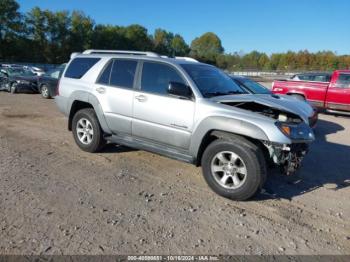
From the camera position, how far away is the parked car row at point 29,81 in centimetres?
1523

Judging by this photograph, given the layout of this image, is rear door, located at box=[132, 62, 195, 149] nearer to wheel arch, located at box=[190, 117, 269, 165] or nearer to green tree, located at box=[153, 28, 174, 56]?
wheel arch, located at box=[190, 117, 269, 165]

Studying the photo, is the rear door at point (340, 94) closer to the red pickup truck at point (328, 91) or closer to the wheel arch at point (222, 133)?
the red pickup truck at point (328, 91)

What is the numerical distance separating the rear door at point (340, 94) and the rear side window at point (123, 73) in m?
9.28

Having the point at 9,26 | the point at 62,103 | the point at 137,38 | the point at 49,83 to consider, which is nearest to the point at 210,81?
the point at 62,103

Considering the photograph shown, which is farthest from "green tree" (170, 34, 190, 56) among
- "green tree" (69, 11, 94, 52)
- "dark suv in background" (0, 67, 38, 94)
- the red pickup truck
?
the red pickup truck

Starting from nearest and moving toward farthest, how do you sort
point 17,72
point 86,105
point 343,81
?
1. point 86,105
2. point 343,81
3. point 17,72

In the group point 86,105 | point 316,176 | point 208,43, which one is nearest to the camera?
point 316,176

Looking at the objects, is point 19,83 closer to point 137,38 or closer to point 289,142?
point 289,142

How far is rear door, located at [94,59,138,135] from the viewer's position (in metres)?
5.57

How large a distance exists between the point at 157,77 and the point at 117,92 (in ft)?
2.69

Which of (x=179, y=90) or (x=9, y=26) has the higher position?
(x=9, y=26)

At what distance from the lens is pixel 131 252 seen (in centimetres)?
315

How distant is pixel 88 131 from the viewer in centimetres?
629

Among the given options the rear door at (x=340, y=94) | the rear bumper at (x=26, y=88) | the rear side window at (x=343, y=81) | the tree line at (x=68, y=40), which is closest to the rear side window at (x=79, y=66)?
the rear door at (x=340, y=94)
